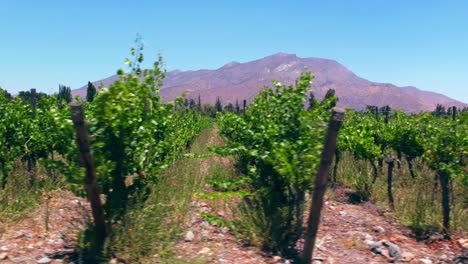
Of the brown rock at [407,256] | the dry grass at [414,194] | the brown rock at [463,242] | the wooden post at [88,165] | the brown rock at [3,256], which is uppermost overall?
the wooden post at [88,165]

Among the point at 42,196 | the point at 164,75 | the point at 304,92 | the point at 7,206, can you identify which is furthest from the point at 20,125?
the point at 304,92

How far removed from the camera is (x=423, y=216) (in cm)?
711

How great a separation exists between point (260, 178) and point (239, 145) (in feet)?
2.09

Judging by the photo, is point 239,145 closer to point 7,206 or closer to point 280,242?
point 280,242

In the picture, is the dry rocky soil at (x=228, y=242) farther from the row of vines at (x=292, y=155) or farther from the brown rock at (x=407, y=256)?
the row of vines at (x=292, y=155)

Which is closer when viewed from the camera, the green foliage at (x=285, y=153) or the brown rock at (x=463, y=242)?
the green foliage at (x=285, y=153)

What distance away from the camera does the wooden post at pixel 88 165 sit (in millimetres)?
4406

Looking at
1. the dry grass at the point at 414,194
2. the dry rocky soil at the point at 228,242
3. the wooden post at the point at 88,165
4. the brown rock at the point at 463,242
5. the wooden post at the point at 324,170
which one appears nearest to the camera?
the wooden post at the point at 88,165

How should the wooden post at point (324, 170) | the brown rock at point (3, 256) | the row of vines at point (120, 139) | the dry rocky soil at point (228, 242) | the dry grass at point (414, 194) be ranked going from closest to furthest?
1. the wooden post at point (324, 170)
2. the row of vines at point (120, 139)
3. the brown rock at point (3, 256)
4. the dry rocky soil at point (228, 242)
5. the dry grass at point (414, 194)

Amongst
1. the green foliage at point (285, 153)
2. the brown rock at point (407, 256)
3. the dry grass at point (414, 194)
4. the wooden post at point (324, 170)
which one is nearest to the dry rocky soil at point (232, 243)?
the brown rock at point (407, 256)

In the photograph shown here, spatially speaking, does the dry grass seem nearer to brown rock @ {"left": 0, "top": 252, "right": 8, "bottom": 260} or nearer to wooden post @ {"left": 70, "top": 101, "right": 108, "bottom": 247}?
wooden post @ {"left": 70, "top": 101, "right": 108, "bottom": 247}

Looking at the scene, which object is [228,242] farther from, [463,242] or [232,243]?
[463,242]

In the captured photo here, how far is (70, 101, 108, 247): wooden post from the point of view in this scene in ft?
14.5

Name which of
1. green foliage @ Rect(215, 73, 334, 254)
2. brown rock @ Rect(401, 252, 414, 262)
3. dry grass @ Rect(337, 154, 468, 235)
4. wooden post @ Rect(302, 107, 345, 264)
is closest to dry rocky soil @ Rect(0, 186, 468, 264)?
brown rock @ Rect(401, 252, 414, 262)
